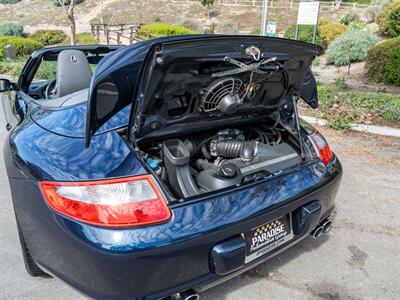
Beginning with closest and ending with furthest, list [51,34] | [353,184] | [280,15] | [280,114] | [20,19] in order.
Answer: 1. [280,114]
2. [353,184]
3. [51,34]
4. [280,15]
5. [20,19]

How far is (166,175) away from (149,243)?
679mm

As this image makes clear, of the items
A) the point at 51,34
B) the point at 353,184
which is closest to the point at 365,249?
the point at 353,184

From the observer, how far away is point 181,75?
1931 mm

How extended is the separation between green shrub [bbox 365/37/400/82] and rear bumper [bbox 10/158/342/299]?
794 cm

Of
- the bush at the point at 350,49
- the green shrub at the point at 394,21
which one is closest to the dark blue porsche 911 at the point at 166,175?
the bush at the point at 350,49

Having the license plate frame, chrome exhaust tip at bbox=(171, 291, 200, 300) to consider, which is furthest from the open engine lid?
chrome exhaust tip at bbox=(171, 291, 200, 300)

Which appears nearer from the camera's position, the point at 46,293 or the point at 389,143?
the point at 46,293

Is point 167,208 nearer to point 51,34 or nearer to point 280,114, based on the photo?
point 280,114

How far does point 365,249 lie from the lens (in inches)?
109

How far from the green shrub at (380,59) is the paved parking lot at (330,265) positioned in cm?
593

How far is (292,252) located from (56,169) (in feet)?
5.91

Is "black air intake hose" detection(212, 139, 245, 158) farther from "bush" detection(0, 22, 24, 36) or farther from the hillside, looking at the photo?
"bush" detection(0, 22, 24, 36)

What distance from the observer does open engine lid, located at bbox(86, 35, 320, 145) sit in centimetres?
176

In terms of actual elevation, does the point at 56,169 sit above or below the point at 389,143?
above
